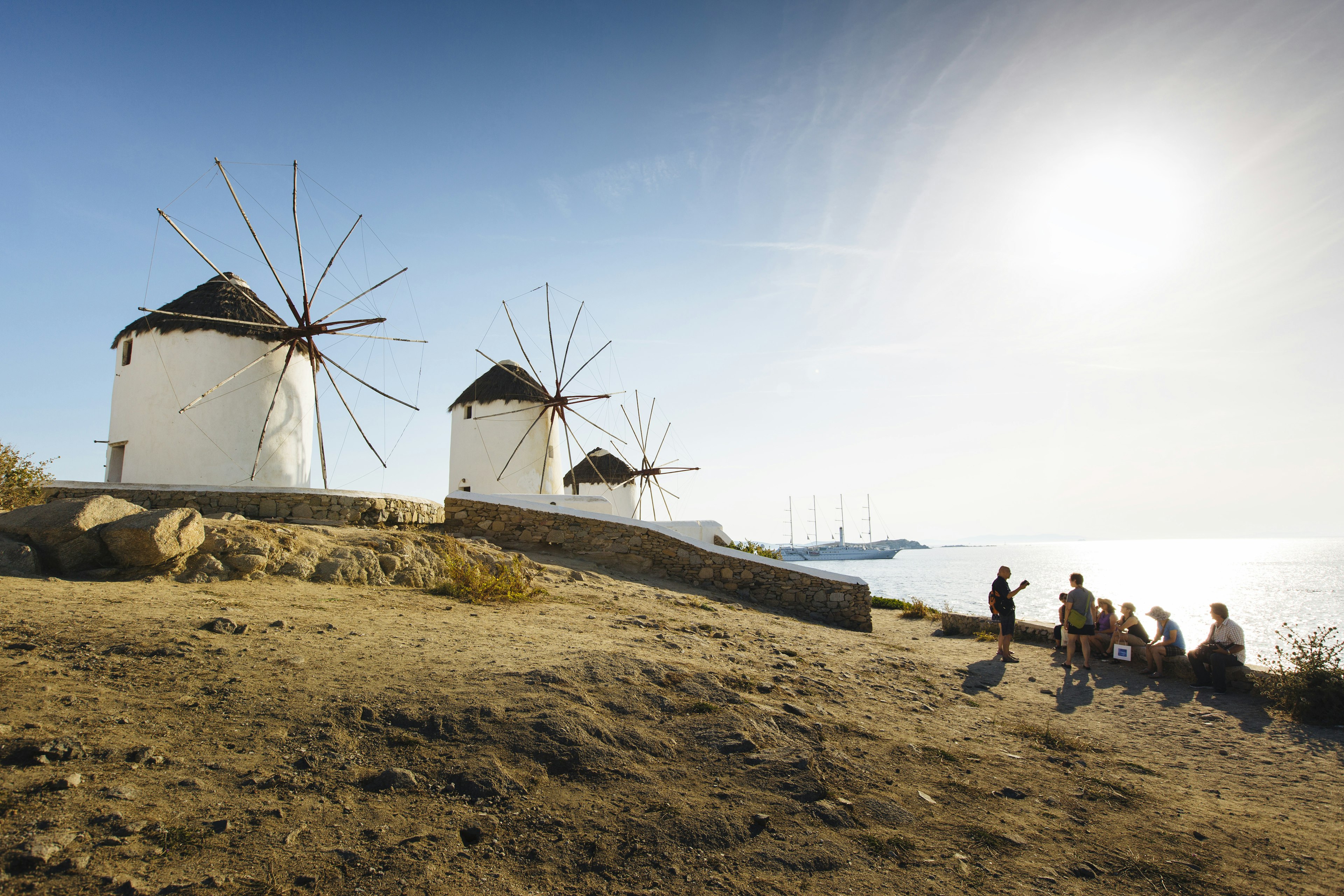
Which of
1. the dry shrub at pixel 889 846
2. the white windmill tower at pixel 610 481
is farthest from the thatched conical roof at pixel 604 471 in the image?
the dry shrub at pixel 889 846

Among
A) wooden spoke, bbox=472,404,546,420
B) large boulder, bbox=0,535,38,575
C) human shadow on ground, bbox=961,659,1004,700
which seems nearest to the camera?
large boulder, bbox=0,535,38,575

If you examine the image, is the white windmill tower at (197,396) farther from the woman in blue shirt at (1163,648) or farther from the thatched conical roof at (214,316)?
the woman in blue shirt at (1163,648)

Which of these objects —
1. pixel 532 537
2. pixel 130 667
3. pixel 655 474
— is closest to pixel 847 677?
pixel 130 667

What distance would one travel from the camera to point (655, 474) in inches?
1222

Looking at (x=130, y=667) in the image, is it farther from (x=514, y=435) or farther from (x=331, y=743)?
(x=514, y=435)

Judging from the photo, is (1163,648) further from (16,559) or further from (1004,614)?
(16,559)

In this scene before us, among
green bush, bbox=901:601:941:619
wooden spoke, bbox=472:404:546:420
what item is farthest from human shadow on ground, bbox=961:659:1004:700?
wooden spoke, bbox=472:404:546:420

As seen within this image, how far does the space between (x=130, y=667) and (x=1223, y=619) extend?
10255mm

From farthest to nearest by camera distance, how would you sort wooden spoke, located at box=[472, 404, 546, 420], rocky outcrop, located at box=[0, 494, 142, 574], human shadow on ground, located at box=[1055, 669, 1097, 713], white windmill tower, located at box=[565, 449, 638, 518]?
white windmill tower, located at box=[565, 449, 638, 518]
wooden spoke, located at box=[472, 404, 546, 420]
human shadow on ground, located at box=[1055, 669, 1097, 713]
rocky outcrop, located at box=[0, 494, 142, 574]

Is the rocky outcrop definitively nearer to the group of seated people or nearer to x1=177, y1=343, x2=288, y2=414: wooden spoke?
x1=177, y1=343, x2=288, y2=414: wooden spoke

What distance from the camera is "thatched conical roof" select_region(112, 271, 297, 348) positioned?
12.6 m

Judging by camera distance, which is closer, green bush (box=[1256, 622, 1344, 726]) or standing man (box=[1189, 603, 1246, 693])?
green bush (box=[1256, 622, 1344, 726])

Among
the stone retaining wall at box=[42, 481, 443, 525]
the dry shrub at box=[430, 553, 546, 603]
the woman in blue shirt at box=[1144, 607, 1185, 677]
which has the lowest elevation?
the woman in blue shirt at box=[1144, 607, 1185, 677]

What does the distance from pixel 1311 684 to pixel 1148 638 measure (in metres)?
2.44
